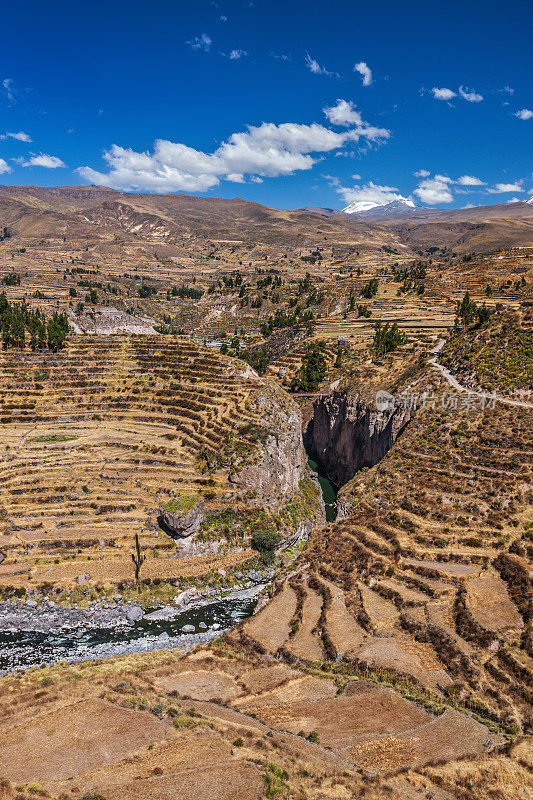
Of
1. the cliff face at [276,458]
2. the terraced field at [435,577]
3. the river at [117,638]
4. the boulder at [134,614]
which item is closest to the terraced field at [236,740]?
the terraced field at [435,577]

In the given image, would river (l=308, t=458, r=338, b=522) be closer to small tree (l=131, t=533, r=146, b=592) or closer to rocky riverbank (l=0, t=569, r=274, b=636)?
rocky riverbank (l=0, t=569, r=274, b=636)

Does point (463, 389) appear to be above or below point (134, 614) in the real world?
above

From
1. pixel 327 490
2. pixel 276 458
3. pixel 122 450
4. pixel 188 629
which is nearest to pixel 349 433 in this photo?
pixel 327 490

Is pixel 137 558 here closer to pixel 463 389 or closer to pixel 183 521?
pixel 183 521

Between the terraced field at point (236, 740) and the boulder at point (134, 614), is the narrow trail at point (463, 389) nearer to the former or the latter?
the terraced field at point (236, 740)

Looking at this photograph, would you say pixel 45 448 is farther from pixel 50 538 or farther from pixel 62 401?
pixel 50 538

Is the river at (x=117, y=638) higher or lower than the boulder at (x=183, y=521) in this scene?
lower
